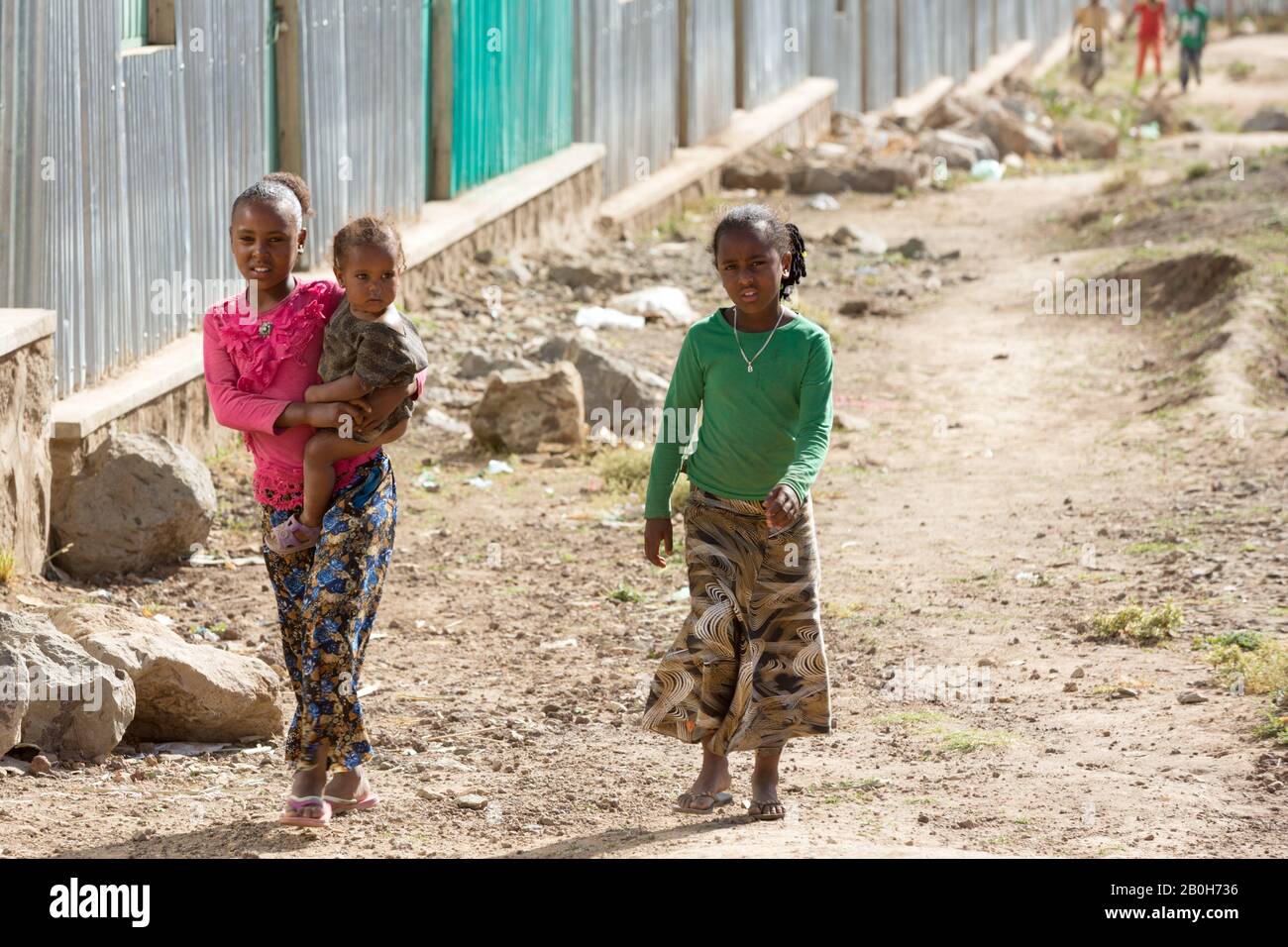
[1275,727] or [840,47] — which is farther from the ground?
[840,47]

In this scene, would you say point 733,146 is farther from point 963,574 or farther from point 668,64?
point 963,574

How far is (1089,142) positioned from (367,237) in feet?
61.5

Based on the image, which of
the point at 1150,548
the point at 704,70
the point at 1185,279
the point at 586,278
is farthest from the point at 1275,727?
the point at 704,70

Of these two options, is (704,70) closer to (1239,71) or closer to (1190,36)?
(1190,36)

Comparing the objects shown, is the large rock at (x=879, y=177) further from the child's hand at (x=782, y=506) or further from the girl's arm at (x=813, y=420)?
the child's hand at (x=782, y=506)

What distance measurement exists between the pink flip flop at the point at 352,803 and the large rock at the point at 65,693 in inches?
31.6

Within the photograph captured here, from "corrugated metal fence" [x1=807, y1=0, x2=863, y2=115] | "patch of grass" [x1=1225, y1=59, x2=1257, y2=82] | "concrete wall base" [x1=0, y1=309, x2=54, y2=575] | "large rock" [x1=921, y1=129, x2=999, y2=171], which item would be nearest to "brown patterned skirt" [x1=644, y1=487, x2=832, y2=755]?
"concrete wall base" [x1=0, y1=309, x2=54, y2=575]

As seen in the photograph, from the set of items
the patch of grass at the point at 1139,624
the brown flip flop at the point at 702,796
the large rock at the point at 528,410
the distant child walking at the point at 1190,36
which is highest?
the distant child walking at the point at 1190,36

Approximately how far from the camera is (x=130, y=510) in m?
6.17

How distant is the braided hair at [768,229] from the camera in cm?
382

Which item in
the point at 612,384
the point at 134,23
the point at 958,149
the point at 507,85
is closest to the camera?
the point at 134,23

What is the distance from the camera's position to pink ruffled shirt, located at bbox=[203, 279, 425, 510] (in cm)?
375

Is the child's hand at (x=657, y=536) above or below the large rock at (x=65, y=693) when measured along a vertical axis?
above

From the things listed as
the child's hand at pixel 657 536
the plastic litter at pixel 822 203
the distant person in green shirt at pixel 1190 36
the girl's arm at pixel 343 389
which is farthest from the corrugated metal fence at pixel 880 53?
the girl's arm at pixel 343 389
